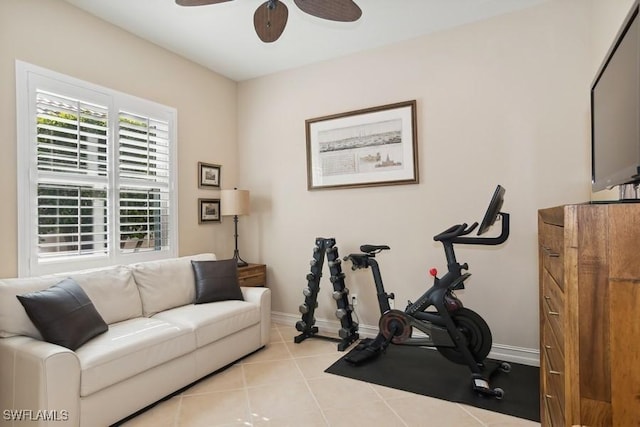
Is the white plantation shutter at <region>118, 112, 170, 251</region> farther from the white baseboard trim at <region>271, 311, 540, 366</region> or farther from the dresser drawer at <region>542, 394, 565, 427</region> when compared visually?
the dresser drawer at <region>542, 394, 565, 427</region>

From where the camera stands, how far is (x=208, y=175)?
4.14 meters

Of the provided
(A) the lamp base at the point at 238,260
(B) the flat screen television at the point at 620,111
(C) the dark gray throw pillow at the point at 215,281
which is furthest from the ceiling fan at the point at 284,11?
(A) the lamp base at the point at 238,260

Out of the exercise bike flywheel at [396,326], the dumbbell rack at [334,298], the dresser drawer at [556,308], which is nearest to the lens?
the dresser drawer at [556,308]

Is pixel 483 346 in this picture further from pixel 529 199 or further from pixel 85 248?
pixel 85 248

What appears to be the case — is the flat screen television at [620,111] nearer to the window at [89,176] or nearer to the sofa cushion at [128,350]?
the sofa cushion at [128,350]

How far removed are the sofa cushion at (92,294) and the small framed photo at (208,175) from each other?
4.65 feet

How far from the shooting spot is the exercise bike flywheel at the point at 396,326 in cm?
290

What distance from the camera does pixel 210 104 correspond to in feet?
13.8

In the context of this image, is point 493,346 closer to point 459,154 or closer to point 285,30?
point 459,154

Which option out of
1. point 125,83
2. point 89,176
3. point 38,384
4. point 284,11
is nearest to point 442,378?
point 38,384

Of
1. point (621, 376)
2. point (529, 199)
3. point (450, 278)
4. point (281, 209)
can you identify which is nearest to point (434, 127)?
point (529, 199)

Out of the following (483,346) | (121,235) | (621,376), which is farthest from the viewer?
(121,235)

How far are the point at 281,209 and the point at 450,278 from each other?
7.09 feet

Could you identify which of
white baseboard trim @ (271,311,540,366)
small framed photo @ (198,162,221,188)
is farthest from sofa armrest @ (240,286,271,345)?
small framed photo @ (198,162,221,188)
